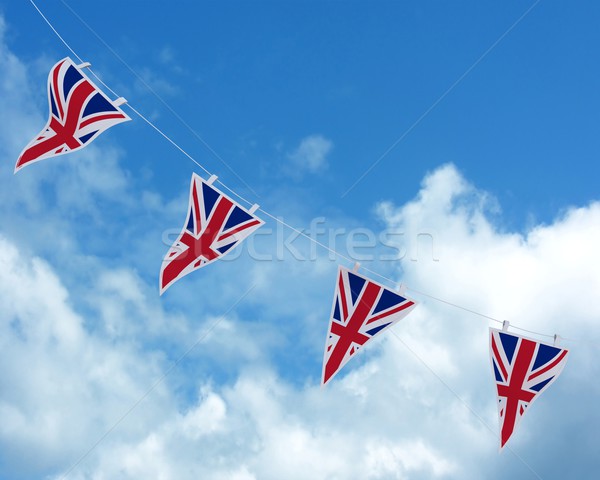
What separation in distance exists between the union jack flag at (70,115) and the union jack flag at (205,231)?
2100 millimetres

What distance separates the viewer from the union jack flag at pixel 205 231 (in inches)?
467

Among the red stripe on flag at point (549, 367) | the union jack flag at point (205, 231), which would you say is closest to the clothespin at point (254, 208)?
the union jack flag at point (205, 231)

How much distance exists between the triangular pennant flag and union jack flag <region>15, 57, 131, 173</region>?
9.06m

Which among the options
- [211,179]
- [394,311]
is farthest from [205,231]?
[394,311]

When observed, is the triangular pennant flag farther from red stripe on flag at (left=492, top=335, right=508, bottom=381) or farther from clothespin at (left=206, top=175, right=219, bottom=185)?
clothespin at (left=206, top=175, right=219, bottom=185)

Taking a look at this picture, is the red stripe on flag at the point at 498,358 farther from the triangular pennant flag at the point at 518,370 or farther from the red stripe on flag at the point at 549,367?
the red stripe on flag at the point at 549,367

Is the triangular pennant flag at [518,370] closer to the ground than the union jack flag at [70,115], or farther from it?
farther from it

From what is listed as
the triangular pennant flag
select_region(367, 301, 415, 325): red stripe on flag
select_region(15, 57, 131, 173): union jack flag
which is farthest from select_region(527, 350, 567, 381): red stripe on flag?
select_region(15, 57, 131, 173): union jack flag

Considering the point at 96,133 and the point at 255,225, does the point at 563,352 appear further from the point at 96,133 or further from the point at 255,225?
the point at 96,133

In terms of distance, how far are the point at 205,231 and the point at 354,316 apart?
351 cm

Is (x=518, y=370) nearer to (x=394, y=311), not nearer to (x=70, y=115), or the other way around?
(x=394, y=311)

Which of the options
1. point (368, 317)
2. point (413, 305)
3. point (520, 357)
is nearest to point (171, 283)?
point (368, 317)

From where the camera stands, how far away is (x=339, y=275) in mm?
12500

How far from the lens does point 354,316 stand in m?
12.6
